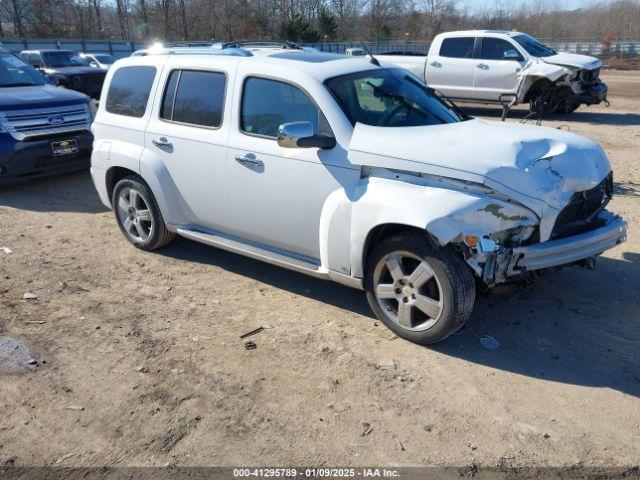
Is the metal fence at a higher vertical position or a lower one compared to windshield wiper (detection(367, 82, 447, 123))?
lower

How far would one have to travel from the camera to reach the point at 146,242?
5.84 meters

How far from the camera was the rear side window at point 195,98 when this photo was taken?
4902 millimetres

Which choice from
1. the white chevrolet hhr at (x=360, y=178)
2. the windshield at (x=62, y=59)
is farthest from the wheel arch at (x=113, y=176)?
the windshield at (x=62, y=59)

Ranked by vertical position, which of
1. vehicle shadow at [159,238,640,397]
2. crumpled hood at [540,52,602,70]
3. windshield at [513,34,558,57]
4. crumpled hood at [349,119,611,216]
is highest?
windshield at [513,34,558,57]

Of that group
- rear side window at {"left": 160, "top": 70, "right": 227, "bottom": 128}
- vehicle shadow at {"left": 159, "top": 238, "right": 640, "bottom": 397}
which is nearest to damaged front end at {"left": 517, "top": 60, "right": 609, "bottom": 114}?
vehicle shadow at {"left": 159, "top": 238, "right": 640, "bottom": 397}

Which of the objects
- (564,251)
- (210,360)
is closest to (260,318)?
(210,360)

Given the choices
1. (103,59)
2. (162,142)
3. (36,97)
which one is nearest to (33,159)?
(36,97)

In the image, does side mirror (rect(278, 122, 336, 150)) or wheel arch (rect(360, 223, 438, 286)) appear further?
side mirror (rect(278, 122, 336, 150))

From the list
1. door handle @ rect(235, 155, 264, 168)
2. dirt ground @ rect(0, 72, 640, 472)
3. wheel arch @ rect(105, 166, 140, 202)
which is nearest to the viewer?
dirt ground @ rect(0, 72, 640, 472)

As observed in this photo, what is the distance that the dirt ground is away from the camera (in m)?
3.13

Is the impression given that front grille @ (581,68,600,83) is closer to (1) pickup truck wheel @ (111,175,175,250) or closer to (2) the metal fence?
(1) pickup truck wheel @ (111,175,175,250)

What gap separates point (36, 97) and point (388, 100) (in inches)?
243

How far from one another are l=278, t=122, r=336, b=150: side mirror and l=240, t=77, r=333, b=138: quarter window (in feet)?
0.52

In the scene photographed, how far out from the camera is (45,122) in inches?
325
